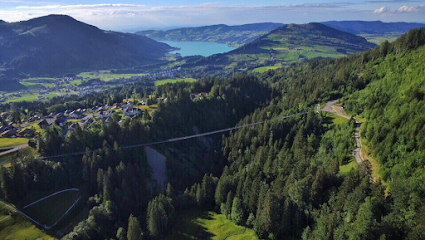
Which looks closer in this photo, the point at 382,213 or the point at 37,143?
the point at 382,213

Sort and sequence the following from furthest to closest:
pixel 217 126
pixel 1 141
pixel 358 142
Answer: pixel 217 126, pixel 1 141, pixel 358 142

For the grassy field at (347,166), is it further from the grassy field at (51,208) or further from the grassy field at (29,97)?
the grassy field at (29,97)

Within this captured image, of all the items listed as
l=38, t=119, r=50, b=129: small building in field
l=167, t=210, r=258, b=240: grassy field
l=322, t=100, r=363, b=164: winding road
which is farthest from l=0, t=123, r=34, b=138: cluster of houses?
l=322, t=100, r=363, b=164: winding road

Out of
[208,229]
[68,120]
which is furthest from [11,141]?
[208,229]

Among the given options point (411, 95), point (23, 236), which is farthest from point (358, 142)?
point (23, 236)

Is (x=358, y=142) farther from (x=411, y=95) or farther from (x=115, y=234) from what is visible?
(x=115, y=234)

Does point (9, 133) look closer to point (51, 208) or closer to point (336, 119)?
point (51, 208)
